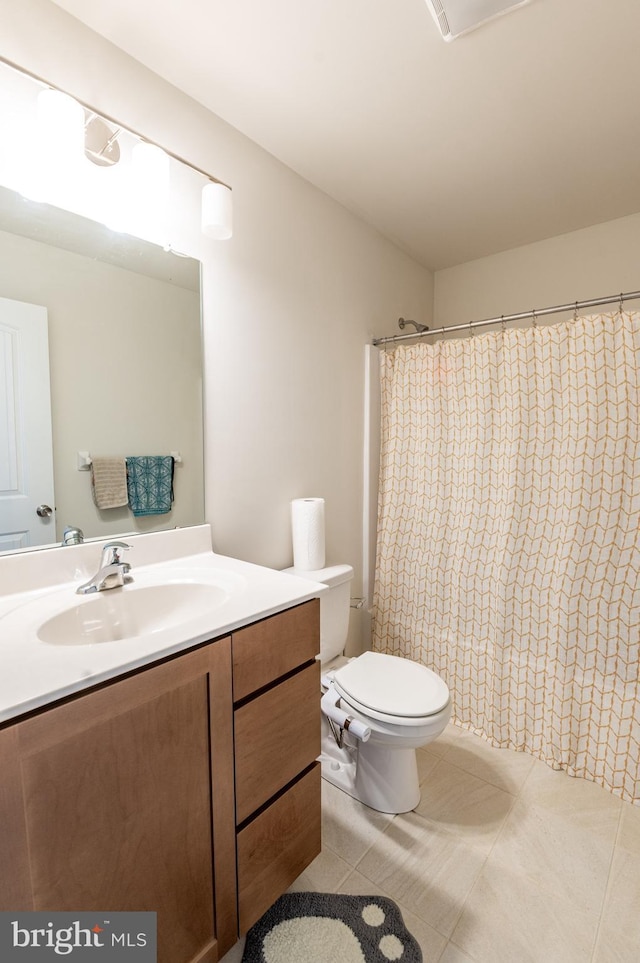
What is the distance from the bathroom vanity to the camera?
2.13ft

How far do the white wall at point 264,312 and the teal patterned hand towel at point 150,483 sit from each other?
149 millimetres

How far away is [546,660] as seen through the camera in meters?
1.77

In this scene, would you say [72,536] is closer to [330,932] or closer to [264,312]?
[264,312]

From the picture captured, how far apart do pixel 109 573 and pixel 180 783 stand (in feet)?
1.69

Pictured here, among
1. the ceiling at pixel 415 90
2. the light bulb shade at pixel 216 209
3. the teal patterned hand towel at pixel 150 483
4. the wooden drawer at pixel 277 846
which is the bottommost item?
the wooden drawer at pixel 277 846

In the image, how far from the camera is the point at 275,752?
1007 mm

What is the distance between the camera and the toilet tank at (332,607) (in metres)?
1.71

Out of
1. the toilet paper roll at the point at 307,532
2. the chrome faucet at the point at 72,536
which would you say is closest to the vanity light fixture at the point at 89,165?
the chrome faucet at the point at 72,536

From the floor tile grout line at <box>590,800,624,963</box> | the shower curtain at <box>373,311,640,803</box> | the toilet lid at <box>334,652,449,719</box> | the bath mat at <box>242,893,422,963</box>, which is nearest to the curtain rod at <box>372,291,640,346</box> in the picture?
the shower curtain at <box>373,311,640,803</box>

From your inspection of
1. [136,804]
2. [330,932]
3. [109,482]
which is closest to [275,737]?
[136,804]

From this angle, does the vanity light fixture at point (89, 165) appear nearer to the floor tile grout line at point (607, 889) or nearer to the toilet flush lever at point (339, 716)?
the toilet flush lever at point (339, 716)

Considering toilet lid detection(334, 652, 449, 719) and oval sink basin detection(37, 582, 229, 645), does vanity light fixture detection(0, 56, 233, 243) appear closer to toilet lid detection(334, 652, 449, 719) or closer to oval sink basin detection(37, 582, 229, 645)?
oval sink basin detection(37, 582, 229, 645)

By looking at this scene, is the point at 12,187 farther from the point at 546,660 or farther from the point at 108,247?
the point at 546,660

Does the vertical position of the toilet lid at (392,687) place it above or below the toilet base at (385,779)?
above
